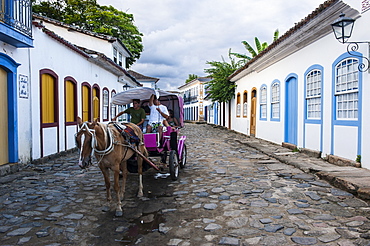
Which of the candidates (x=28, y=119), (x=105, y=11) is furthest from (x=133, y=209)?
(x=105, y=11)

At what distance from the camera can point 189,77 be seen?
7269 cm

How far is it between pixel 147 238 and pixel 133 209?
3.71 feet

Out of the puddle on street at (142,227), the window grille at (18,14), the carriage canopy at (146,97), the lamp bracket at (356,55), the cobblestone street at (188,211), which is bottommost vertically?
the puddle on street at (142,227)

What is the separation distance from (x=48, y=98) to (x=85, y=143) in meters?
6.25

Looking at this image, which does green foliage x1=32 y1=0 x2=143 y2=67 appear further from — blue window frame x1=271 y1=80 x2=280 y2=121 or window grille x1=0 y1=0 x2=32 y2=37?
window grille x1=0 y1=0 x2=32 y2=37

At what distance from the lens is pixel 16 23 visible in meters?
7.03

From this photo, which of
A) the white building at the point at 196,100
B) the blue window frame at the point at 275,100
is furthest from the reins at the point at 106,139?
the white building at the point at 196,100

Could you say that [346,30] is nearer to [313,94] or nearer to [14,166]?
[313,94]

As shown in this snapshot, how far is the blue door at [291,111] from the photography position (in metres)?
10.8

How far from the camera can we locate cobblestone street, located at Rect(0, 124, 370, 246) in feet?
11.8

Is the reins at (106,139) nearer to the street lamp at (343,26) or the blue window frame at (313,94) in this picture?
the street lamp at (343,26)

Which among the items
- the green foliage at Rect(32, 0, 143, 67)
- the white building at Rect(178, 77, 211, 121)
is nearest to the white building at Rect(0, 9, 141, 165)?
the green foliage at Rect(32, 0, 143, 67)

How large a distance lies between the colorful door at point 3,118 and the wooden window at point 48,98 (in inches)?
57.0

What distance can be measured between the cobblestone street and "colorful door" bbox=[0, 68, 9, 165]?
66 centimetres
